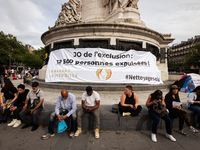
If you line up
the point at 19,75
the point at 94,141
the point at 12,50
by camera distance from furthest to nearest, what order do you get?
1. the point at 12,50
2. the point at 19,75
3. the point at 94,141

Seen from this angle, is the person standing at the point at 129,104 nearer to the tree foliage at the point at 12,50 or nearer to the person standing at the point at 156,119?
the person standing at the point at 156,119

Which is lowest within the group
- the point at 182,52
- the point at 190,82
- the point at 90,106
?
the point at 90,106

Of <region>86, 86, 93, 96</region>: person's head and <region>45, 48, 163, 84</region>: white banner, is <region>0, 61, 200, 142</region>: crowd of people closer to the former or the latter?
<region>86, 86, 93, 96</region>: person's head

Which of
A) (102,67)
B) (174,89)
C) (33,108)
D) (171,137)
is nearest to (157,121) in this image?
(171,137)

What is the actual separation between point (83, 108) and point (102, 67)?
14.9 feet

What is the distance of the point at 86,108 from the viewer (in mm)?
3238

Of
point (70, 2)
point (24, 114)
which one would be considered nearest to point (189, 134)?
point (24, 114)

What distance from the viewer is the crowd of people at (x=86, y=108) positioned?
307cm

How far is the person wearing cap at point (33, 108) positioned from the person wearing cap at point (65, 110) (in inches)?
23.9

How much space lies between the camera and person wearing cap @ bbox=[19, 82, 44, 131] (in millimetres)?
3363

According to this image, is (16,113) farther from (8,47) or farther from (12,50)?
(12,50)

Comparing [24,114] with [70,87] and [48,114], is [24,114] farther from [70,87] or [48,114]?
[70,87]

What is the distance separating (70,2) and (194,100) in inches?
472

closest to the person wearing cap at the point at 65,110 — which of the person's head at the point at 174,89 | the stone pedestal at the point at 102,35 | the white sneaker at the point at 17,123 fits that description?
the white sneaker at the point at 17,123
